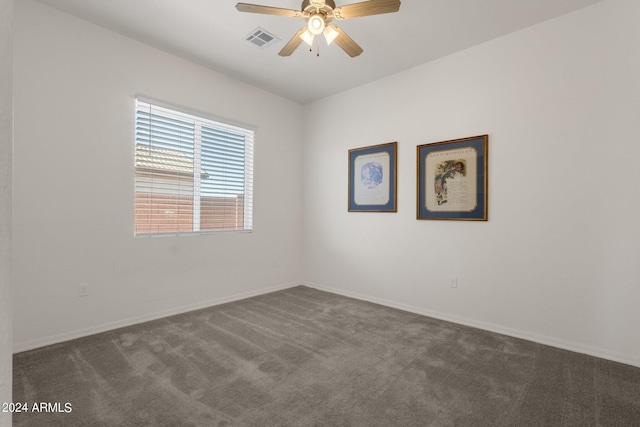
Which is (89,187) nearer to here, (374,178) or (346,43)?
(346,43)

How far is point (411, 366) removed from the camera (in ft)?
7.63

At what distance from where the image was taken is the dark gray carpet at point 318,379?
1.76 m

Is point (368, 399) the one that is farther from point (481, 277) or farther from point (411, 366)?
point (481, 277)

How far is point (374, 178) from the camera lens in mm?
4051

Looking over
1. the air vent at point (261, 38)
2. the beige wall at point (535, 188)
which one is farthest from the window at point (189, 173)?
the beige wall at point (535, 188)

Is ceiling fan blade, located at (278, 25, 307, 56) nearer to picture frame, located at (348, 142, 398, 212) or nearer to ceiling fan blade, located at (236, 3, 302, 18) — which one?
ceiling fan blade, located at (236, 3, 302, 18)

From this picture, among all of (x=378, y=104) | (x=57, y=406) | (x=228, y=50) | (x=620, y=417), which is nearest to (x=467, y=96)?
(x=378, y=104)

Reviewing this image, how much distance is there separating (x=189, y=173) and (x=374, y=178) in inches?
93.1

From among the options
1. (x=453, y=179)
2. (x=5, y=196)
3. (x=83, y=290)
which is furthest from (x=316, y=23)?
(x=83, y=290)

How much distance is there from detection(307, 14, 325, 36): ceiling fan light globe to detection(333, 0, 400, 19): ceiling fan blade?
0.38ft

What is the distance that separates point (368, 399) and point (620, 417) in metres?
1.48

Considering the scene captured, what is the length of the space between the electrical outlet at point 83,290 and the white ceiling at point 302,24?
8.26 feet

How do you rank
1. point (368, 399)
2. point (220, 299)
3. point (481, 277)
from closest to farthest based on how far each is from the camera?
1. point (368, 399)
2. point (481, 277)
3. point (220, 299)

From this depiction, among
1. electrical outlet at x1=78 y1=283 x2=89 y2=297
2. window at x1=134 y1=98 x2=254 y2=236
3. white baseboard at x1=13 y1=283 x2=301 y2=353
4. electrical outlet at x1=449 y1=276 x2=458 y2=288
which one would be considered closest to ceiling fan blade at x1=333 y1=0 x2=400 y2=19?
window at x1=134 y1=98 x2=254 y2=236
